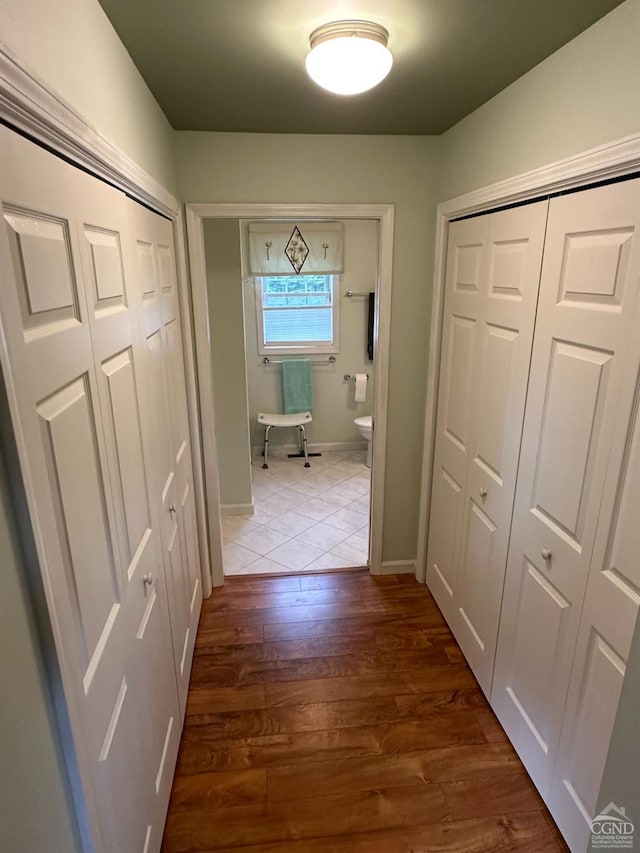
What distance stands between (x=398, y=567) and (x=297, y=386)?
2.22 metres

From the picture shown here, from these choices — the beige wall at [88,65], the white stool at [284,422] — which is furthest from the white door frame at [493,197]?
the white stool at [284,422]

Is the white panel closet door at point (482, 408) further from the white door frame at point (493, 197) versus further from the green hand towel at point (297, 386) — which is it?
the green hand towel at point (297, 386)

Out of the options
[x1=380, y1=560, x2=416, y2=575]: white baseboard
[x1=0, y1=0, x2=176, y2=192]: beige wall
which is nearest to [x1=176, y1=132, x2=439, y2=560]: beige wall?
[x1=0, y1=0, x2=176, y2=192]: beige wall

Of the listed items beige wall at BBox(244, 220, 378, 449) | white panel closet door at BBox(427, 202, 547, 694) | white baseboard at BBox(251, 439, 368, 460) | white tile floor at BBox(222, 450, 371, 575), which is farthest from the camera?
white baseboard at BBox(251, 439, 368, 460)

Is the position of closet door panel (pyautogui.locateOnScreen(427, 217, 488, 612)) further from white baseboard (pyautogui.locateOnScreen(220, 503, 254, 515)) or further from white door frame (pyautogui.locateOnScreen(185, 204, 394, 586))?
white baseboard (pyautogui.locateOnScreen(220, 503, 254, 515))

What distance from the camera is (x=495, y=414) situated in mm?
1899

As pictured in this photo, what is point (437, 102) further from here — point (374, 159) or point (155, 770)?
point (155, 770)

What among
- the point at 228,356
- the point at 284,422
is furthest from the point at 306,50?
the point at 284,422

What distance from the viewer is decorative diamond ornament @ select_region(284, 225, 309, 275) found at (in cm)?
414

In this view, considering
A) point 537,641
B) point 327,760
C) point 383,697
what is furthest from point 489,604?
point 327,760

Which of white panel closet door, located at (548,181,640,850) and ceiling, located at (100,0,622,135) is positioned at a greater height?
ceiling, located at (100,0,622,135)

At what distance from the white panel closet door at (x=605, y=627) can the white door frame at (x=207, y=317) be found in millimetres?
1335

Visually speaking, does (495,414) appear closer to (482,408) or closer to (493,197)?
(482,408)

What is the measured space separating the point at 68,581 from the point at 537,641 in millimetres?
1489
